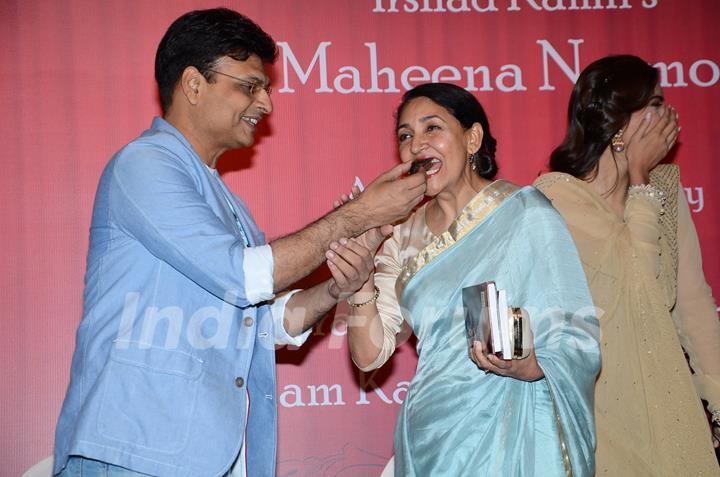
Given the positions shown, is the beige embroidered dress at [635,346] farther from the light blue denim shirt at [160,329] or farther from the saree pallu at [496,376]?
the light blue denim shirt at [160,329]

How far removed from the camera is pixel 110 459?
1.83 m

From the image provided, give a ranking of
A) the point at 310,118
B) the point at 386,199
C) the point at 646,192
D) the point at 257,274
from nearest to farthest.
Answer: the point at 257,274
the point at 386,199
the point at 646,192
the point at 310,118

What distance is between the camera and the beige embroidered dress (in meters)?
2.46

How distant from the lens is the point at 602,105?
8.99ft

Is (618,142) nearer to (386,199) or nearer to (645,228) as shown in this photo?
(645,228)

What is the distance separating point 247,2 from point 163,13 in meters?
0.38

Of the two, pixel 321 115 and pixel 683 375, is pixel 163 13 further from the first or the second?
pixel 683 375

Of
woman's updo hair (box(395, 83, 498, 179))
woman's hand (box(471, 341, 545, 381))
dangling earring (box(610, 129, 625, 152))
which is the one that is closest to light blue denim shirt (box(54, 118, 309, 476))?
woman's hand (box(471, 341, 545, 381))

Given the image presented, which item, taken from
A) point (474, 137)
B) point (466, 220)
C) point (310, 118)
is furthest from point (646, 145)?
point (310, 118)

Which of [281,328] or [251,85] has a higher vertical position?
[251,85]

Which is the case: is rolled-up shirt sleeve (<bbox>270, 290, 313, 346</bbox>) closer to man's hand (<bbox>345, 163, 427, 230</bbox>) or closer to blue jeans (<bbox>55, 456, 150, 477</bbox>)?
man's hand (<bbox>345, 163, 427, 230</bbox>)

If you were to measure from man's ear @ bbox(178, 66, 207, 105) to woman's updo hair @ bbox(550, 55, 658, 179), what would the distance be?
4.20 ft

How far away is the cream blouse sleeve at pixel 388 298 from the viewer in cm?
254

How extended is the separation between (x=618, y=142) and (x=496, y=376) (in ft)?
3.36
